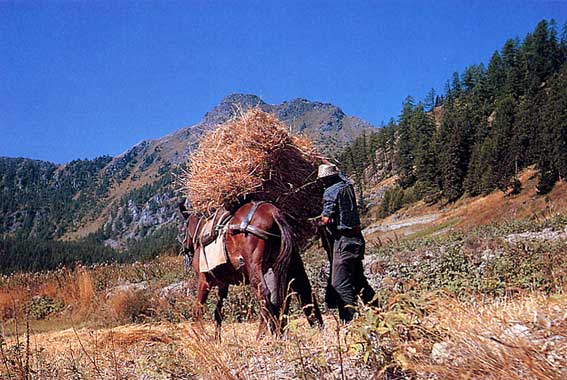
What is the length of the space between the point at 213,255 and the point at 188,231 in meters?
1.16

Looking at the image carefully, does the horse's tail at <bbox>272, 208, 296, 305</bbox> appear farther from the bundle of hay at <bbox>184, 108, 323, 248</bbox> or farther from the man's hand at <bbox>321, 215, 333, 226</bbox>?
the bundle of hay at <bbox>184, 108, 323, 248</bbox>

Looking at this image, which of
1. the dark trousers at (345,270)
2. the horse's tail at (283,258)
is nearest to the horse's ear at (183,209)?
the horse's tail at (283,258)

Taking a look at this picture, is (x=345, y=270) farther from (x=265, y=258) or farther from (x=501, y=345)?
(x=501, y=345)

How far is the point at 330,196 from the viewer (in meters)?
5.70

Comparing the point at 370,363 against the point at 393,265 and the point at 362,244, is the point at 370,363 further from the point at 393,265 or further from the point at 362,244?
the point at 393,265

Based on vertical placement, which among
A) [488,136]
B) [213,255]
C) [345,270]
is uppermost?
[488,136]

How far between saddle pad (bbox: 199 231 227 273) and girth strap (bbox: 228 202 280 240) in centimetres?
27

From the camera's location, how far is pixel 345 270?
559 centimetres

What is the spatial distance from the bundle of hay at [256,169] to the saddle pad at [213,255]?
1.63ft

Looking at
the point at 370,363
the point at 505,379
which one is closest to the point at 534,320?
the point at 505,379

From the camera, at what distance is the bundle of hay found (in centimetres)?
615

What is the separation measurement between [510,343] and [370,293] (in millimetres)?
3298

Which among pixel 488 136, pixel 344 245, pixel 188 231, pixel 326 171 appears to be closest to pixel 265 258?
pixel 344 245

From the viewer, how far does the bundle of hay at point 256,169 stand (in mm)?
6148
